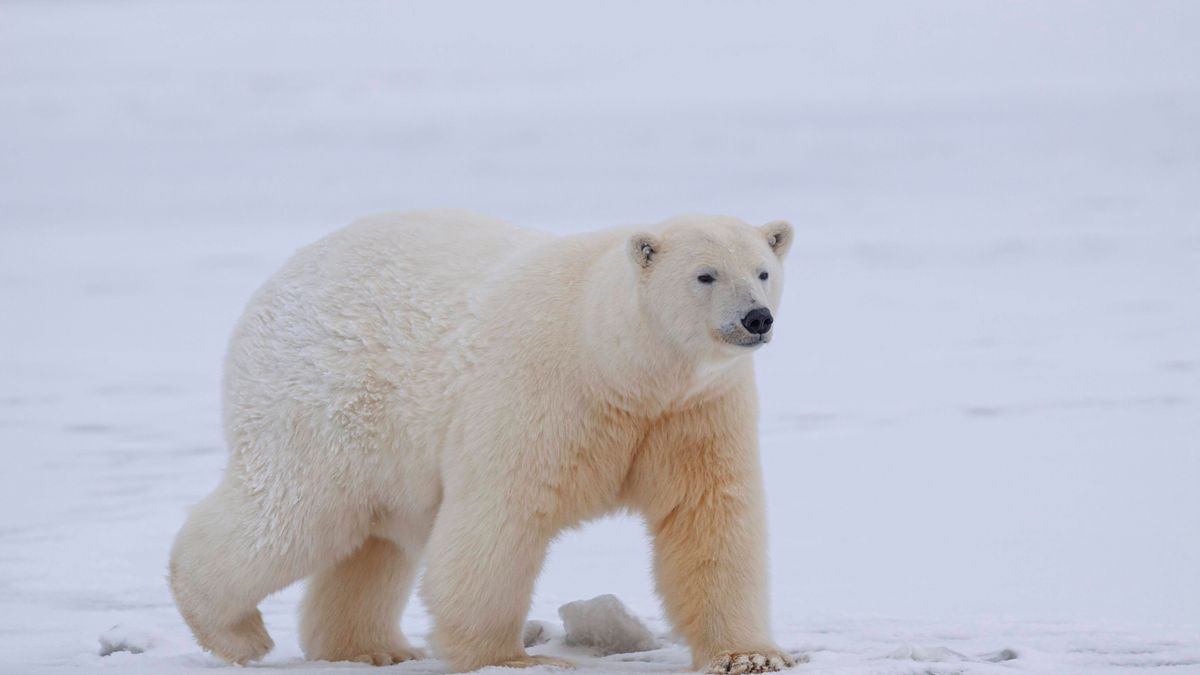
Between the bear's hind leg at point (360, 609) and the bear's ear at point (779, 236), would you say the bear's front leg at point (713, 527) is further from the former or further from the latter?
the bear's hind leg at point (360, 609)

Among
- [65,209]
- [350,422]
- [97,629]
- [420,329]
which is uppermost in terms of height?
[65,209]

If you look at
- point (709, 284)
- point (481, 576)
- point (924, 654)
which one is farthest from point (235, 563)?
point (924, 654)

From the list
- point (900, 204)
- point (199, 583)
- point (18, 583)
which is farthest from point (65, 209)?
point (199, 583)

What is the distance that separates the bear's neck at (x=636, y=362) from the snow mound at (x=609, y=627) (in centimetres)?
99

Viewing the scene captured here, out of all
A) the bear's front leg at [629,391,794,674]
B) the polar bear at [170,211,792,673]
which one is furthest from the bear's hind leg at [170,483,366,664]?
the bear's front leg at [629,391,794,674]

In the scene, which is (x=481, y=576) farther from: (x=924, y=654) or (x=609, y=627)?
(x=924, y=654)

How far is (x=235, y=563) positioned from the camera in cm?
476

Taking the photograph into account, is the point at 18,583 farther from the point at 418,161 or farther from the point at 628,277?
the point at 418,161

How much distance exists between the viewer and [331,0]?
95.9ft

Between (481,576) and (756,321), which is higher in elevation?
(756,321)

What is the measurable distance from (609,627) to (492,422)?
3.23 ft

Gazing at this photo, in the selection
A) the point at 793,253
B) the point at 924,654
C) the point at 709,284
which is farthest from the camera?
the point at 793,253

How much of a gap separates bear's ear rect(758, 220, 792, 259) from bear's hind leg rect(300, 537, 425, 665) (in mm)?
1703

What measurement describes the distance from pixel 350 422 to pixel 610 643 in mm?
1104
